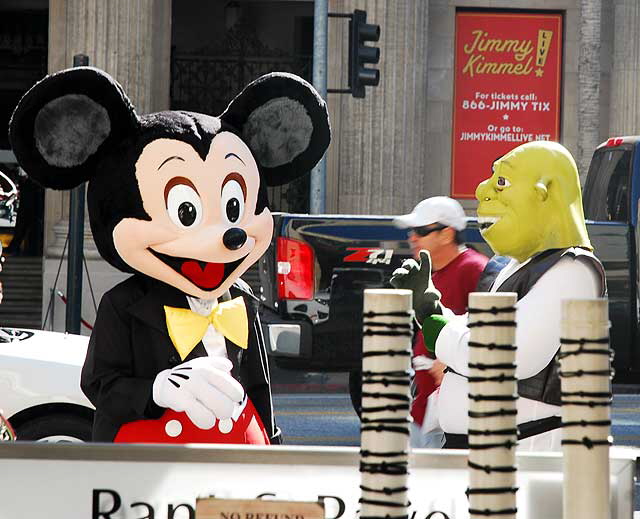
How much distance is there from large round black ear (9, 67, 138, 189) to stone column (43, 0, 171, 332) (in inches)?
493

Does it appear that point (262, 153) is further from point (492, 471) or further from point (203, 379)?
point (492, 471)

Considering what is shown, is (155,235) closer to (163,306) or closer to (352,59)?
(163,306)

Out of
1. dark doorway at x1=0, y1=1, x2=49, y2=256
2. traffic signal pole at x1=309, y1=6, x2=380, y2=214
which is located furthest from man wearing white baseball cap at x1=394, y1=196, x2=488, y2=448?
dark doorway at x1=0, y1=1, x2=49, y2=256

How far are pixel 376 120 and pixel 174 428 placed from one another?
14.2m

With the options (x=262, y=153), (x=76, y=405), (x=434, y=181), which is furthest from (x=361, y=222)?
(x=434, y=181)

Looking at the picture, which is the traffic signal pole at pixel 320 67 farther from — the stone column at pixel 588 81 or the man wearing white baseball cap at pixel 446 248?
the man wearing white baseball cap at pixel 446 248

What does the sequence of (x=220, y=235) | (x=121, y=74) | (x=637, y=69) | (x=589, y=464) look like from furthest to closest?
(x=637, y=69)
(x=121, y=74)
(x=220, y=235)
(x=589, y=464)

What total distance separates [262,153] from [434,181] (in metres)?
14.8

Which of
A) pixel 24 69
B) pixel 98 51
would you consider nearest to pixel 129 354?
pixel 98 51

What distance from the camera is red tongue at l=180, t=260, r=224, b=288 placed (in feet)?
12.0

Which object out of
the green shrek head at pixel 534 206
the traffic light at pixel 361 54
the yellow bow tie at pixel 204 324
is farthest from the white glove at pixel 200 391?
the traffic light at pixel 361 54

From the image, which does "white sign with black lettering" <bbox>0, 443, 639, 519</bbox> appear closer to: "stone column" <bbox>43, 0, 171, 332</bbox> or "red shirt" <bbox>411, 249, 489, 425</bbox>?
"red shirt" <bbox>411, 249, 489, 425</bbox>

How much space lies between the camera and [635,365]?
31.8ft

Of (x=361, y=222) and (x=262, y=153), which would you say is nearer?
(x=262, y=153)
